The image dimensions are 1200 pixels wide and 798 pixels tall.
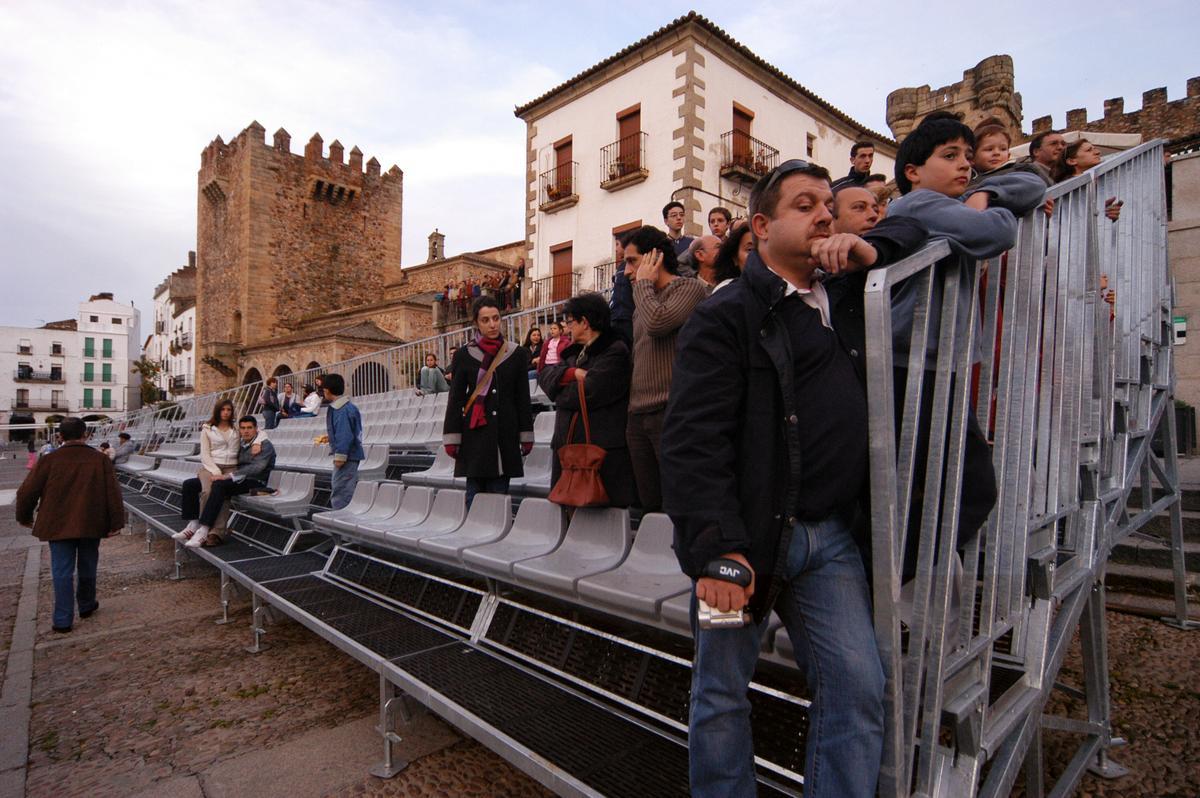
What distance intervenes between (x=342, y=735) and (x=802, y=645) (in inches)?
99.6

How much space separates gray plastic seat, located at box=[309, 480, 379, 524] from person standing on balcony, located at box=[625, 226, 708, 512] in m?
2.77

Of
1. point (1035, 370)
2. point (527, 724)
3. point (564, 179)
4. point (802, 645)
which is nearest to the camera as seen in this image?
point (802, 645)

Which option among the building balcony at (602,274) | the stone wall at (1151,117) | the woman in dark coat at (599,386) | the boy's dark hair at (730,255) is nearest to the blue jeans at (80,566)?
the woman in dark coat at (599,386)

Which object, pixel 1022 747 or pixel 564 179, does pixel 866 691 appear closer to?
pixel 1022 747

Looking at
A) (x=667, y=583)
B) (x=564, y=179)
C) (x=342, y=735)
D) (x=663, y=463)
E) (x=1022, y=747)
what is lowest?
(x=342, y=735)

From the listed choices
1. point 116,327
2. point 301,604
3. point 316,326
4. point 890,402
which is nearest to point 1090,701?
point 890,402

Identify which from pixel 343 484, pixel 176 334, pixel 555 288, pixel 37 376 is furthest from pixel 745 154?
pixel 37 376

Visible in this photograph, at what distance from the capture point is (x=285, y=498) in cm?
604

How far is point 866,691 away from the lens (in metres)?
1.38

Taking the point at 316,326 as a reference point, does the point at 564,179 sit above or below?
above

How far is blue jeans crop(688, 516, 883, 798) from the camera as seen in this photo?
54.8 inches

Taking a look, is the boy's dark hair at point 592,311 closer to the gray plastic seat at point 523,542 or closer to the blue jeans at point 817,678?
the gray plastic seat at point 523,542

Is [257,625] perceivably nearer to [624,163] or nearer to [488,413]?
[488,413]

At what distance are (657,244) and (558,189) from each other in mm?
16839
